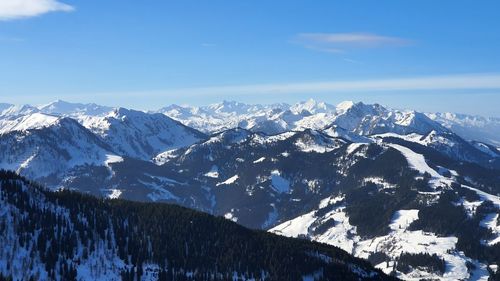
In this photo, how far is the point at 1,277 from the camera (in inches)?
7279

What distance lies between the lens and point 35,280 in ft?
644

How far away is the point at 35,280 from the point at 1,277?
44.8ft
